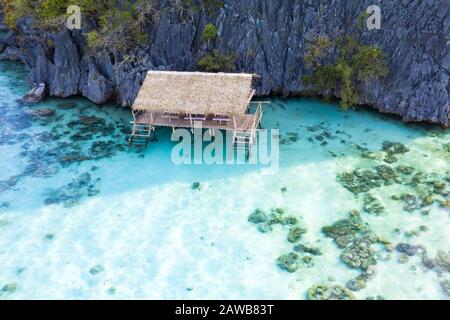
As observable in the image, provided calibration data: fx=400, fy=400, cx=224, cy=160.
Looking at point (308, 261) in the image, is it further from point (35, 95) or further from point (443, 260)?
point (35, 95)

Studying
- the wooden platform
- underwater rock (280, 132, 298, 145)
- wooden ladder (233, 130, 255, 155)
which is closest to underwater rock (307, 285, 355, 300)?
wooden ladder (233, 130, 255, 155)

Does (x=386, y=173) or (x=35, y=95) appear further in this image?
(x=35, y=95)

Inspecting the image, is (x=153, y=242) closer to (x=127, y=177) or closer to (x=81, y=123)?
(x=127, y=177)

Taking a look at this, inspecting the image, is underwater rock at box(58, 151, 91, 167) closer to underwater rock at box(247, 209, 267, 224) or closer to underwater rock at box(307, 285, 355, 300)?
underwater rock at box(247, 209, 267, 224)

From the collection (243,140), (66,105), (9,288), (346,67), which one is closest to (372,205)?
(243,140)

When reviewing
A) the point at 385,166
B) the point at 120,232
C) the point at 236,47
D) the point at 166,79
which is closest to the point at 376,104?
the point at 385,166
